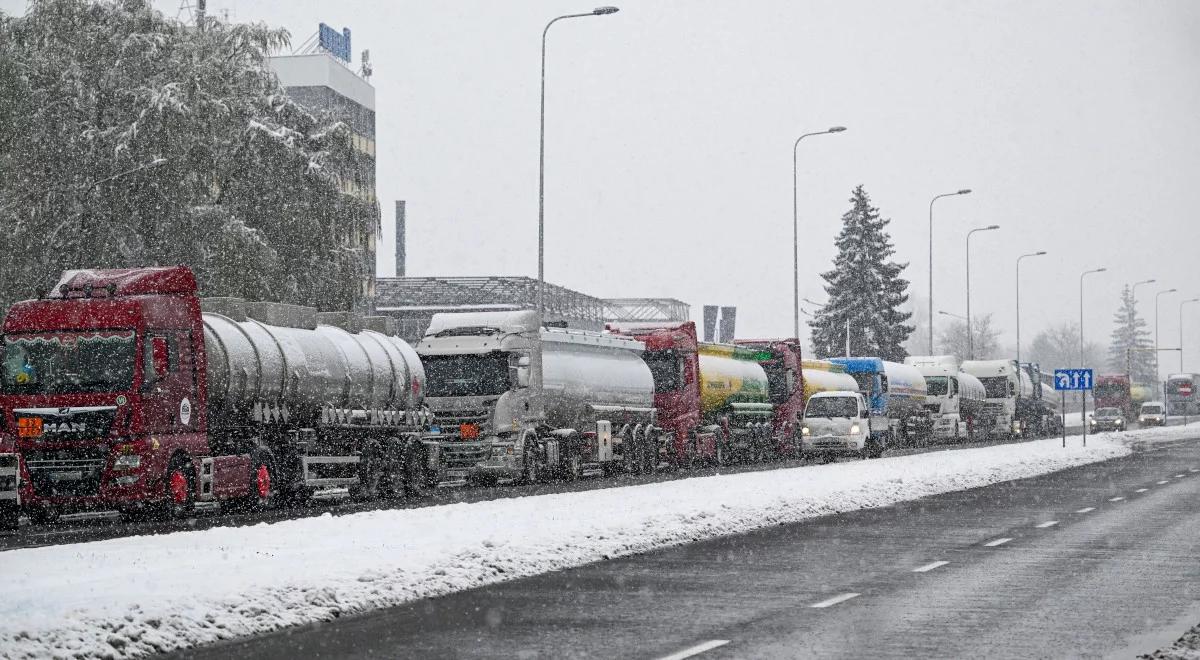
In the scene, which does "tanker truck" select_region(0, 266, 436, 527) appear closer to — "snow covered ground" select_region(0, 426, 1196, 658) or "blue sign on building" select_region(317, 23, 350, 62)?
"snow covered ground" select_region(0, 426, 1196, 658)

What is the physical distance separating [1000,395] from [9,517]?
63560 millimetres

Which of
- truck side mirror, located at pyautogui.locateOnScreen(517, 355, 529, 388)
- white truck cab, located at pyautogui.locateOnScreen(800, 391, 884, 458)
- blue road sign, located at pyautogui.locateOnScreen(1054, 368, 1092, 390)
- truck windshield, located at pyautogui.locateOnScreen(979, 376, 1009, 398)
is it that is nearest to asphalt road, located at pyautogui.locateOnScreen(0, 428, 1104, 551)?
truck side mirror, located at pyautogui.locateOnScreen(517, 355, 529, 388)

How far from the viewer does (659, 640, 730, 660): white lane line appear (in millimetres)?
10656

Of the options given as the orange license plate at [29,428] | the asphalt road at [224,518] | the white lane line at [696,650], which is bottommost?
the asphalt road at [224,518]

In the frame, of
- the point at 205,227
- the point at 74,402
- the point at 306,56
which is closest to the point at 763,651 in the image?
the point at 74,402

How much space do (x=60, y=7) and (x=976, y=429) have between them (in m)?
50.5

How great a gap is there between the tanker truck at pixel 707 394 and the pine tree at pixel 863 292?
52.6m

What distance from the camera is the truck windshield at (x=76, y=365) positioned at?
2317cm

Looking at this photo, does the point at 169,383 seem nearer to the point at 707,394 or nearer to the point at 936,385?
the point at 707,394

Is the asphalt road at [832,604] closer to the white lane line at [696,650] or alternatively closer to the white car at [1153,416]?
the white lane line at [696,650]

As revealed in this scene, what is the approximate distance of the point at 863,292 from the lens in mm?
105562

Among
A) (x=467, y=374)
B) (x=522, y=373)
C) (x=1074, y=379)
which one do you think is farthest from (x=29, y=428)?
(x=1074, y=379)

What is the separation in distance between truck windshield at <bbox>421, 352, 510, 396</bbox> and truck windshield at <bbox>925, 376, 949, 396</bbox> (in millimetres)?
39879

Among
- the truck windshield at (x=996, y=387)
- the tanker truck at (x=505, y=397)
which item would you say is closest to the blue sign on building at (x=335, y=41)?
the truck windshield at (x=996, y=387)
